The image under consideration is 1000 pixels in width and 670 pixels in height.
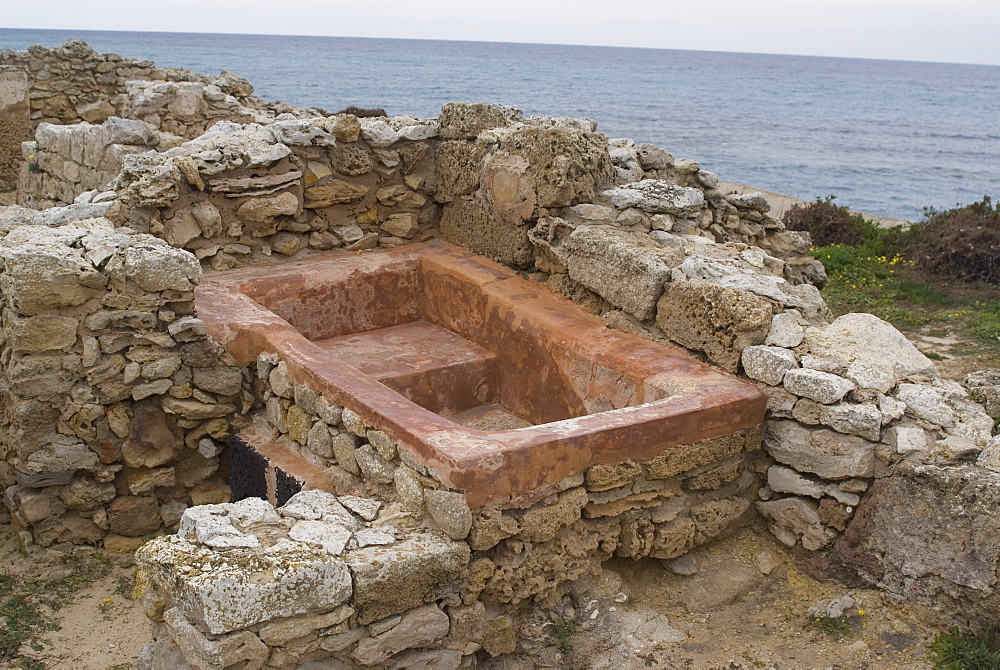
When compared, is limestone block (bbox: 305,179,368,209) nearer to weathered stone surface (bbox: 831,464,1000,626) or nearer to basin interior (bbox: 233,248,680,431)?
basin interior (bbox: 233,248,680,431)

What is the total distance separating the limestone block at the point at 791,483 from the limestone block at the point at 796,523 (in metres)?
0.05

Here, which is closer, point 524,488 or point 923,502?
point 524,488

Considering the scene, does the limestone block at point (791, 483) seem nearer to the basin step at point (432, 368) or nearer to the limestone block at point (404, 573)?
the limestone block at point (404, 573)

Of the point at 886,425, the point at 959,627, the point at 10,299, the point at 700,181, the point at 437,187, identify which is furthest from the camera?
the point at 437,187

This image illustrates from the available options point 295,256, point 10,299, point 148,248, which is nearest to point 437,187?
point 295,256

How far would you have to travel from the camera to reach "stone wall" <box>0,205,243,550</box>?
13.9ft

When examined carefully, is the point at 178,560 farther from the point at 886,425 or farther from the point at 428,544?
the point at 886,425

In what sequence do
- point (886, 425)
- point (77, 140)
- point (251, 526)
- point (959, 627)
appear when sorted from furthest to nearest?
1. point (77, 140)
2. point (886, 425)
3. point (959, 627)
4. point (251, 526)

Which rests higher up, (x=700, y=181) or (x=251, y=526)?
(x=700, y=181)

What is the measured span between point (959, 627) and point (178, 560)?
9.24ft

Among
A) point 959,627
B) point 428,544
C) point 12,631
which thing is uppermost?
point 428,544

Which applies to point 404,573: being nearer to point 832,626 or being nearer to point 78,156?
point 832,626

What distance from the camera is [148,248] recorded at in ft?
14.5

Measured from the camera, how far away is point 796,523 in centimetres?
401
